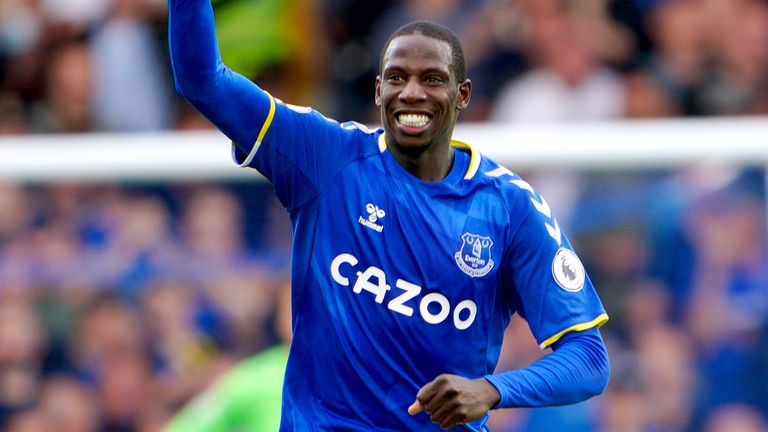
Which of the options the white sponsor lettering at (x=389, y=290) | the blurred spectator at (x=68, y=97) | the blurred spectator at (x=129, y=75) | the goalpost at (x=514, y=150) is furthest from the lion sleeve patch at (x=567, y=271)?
the blurred spectator at (x=68, y=97)

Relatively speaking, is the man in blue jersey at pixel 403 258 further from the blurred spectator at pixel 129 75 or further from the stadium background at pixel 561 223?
the blurred spectator at pixel 129 75

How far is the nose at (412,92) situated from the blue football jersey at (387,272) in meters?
0.25

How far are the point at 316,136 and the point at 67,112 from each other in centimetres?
418

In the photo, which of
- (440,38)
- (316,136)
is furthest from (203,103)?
(440,38)

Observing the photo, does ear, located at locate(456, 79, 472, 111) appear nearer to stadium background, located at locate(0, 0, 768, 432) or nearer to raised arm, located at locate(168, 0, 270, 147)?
raised arm, located at locate(168, 0, 270, 147)

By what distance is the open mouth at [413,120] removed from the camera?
392cm

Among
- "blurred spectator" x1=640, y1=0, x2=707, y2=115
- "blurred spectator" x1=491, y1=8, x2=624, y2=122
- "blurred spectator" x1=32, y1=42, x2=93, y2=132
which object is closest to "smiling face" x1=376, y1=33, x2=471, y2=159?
"blurred spectator" x1=491, y1=8, x2=624, y2=122

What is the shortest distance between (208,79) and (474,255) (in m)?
0.88

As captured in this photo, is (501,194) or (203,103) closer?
(203,103)

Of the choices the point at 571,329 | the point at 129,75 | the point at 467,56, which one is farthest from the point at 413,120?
the point at 129,75

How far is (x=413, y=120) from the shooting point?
3.93 m

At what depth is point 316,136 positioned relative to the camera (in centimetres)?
397

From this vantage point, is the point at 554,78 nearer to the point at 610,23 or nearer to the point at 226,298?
the point at 610,23

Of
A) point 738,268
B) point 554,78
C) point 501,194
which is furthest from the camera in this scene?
point 554,78
